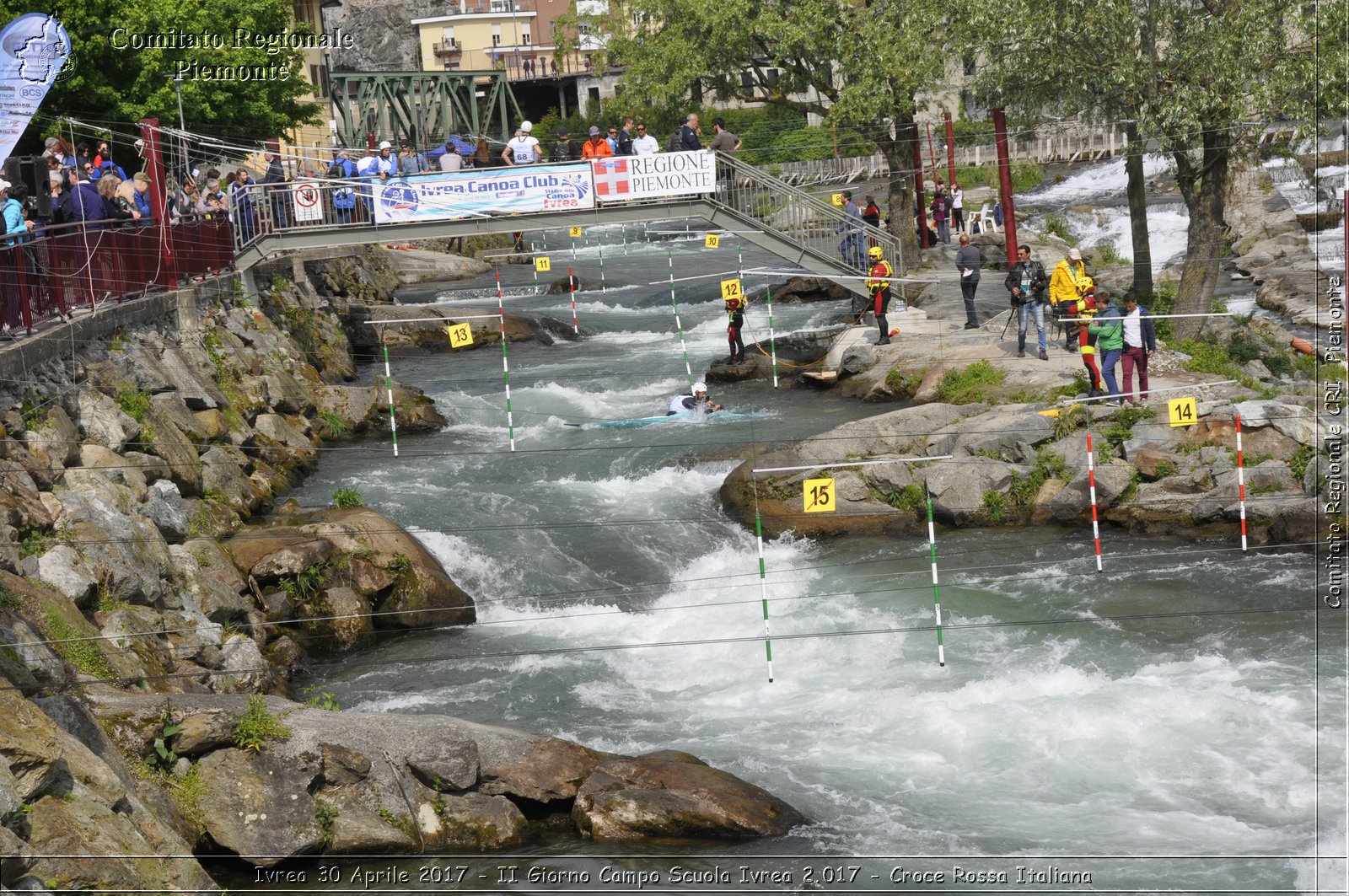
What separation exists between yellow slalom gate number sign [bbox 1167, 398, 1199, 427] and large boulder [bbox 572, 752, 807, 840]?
32.2ft

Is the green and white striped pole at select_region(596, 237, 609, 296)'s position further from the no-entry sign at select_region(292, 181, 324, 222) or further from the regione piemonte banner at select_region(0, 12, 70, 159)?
the regione piemonte banner at select_region(0, 12, 70, 159)

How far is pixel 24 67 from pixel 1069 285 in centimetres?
1709

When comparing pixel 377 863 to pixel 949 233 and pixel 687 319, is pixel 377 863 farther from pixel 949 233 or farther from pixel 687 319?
pixel 949 233

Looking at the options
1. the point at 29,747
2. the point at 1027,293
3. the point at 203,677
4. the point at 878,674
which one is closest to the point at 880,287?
the point at 1027,293

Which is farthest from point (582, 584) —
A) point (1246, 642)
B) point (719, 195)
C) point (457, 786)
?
point (719, 195)

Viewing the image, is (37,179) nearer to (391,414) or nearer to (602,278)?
(391,414)

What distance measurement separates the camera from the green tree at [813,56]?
3325 centimetres

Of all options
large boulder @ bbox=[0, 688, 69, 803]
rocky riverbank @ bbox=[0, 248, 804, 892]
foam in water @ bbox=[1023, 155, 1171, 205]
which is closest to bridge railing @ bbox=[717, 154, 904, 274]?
rocky riverbank @ bbox=[0, 248, 804, 892]

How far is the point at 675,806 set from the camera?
12820mm

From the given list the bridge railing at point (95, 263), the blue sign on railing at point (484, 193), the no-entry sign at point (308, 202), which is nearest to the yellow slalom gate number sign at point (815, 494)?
the bridge railing at point (95, 263)

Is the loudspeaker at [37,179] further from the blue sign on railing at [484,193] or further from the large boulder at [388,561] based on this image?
the blue sign on railing at [484,193]

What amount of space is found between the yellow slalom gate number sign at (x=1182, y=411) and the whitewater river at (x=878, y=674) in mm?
1674

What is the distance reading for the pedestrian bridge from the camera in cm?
2761

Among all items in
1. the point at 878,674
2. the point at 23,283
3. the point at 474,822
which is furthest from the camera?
the point at 23,283
